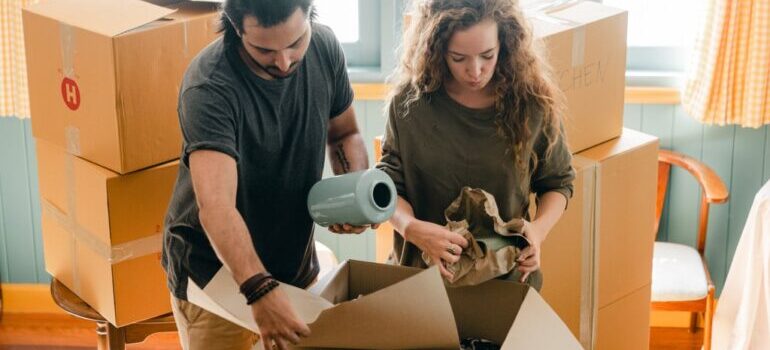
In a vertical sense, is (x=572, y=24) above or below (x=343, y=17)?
above

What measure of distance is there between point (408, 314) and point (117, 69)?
3.18 feet

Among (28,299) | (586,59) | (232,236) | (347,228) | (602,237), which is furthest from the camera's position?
(28,299)

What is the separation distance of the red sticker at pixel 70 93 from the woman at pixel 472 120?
0.72 meters

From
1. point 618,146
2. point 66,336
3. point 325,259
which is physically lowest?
point 66,336

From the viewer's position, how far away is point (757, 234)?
295cm

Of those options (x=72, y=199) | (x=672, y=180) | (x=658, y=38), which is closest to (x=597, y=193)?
(x=672, y=180)

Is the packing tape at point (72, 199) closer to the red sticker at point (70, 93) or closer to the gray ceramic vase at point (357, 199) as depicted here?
the red sticker at point (70, 93)

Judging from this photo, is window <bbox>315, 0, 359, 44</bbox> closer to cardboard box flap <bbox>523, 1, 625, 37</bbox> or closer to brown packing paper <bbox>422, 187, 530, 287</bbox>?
cardboard box flap <bbox>523, 1, 625, 37</bbox>

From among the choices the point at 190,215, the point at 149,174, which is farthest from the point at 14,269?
the point at 190,215

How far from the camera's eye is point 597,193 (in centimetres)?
251

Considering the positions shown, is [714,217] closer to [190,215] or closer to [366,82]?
[366,82]

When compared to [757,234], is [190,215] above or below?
above

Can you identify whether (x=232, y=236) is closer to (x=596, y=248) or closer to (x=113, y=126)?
(x=113, y=126)

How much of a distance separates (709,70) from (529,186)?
4.82ft
